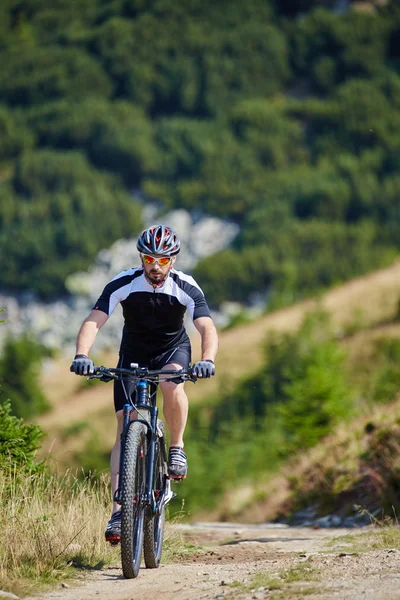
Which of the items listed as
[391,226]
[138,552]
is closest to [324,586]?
[138,552]

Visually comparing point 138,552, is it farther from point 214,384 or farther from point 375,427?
point 214,384

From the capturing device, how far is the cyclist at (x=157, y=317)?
742 centimetres

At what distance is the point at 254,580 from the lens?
21.5 feet

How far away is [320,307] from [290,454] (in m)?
57.0

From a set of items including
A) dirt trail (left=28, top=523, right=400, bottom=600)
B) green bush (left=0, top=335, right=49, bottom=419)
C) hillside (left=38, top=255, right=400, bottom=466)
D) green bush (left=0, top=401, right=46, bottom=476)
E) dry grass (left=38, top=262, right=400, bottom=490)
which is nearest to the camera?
dirt trail (left=28, top=523, right=400, bottom=600)

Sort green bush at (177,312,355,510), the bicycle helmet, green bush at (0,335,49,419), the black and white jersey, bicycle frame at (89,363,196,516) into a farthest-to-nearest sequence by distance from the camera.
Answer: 1. green bush at (0,335,49,419)
2. green bush at (177,312,355,510)
3. the black and white jersey
4. the bicycle helmet
5. bicycle frame at (89,363,196,516)

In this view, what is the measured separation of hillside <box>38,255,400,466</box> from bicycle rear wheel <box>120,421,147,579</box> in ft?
187

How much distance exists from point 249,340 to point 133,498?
83.1 metres

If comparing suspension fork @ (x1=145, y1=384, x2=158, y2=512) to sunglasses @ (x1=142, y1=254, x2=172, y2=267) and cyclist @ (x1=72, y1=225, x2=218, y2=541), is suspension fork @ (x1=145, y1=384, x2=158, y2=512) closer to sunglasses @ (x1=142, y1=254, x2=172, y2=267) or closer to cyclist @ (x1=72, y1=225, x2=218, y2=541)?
cyclist @ (x1=72, y1=225, x2=218, y2=541)

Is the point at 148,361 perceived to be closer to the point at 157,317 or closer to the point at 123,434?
the point at 157,317

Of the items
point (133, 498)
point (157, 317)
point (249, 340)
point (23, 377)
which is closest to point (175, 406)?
point (157, 317)

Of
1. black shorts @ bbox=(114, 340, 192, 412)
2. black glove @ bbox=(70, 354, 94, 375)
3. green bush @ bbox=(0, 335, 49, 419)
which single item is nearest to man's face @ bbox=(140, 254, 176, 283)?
black shorts @ bbox=(114, 340, 192, 412)

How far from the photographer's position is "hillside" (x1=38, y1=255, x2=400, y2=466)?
75.0 m

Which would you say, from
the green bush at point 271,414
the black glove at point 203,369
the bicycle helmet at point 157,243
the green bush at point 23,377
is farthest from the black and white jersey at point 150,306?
the green bush at point 23,377
